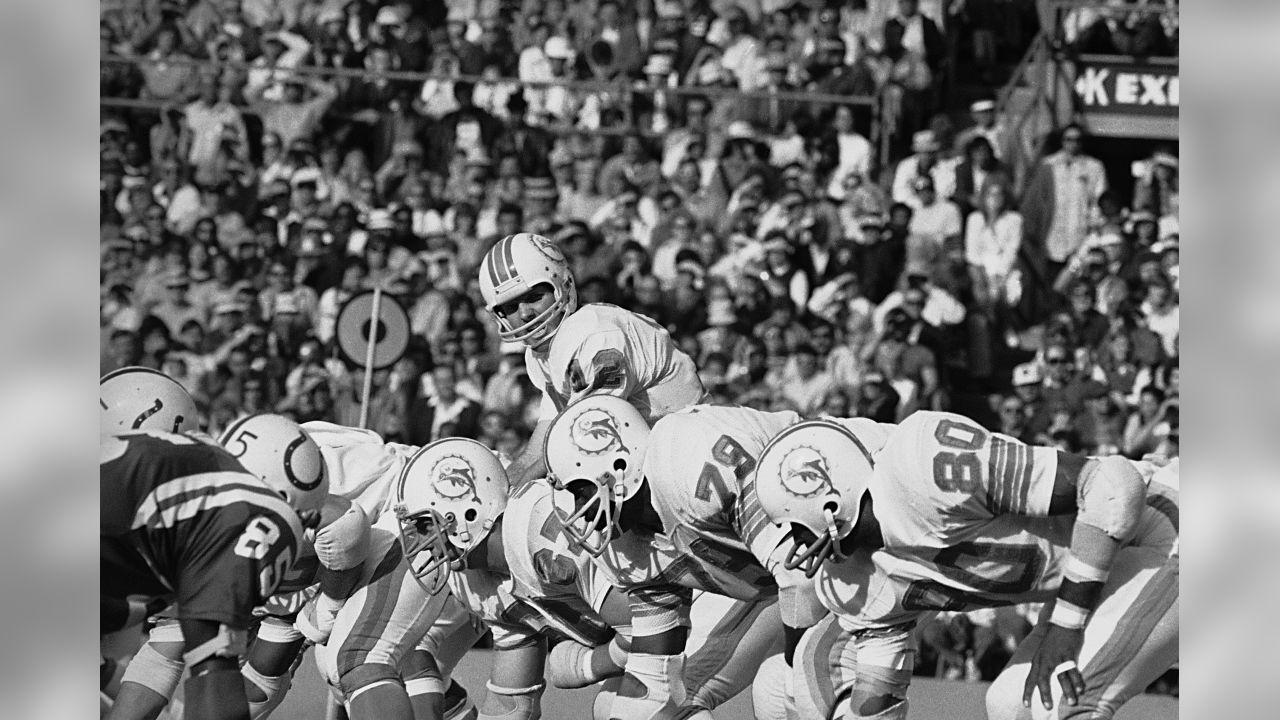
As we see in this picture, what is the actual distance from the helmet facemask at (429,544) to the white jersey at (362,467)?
0.69 meters

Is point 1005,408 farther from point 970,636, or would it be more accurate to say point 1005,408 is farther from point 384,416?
point 384,416

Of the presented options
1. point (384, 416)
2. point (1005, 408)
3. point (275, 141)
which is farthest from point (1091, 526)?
point (275, 141)

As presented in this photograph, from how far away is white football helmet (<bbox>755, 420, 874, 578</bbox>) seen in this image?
6418mm

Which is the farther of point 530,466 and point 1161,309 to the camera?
point 1161,309

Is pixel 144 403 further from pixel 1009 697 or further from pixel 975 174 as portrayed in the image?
pixel 975 174

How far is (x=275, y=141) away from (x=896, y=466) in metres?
10.8

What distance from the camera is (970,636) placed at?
11695 mm

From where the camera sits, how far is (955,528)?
6.34m

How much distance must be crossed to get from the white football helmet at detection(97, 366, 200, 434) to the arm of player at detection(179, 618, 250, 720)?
0.87 metres

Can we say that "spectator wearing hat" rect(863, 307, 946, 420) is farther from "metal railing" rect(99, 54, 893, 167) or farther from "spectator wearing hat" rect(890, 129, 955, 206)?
"metal railing" rect(99, 54, 893, 167)

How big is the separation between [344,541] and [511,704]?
1084 millimetres

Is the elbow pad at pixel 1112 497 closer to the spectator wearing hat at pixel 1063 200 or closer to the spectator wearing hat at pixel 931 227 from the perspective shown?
the spectator wearing hat at pixel 931 227

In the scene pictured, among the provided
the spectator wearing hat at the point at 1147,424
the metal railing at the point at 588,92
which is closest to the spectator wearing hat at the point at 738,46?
the metal railing at the point at 588,92

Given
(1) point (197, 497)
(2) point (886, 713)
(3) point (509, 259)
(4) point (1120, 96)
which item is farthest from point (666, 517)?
(4) point (1120, 96)
